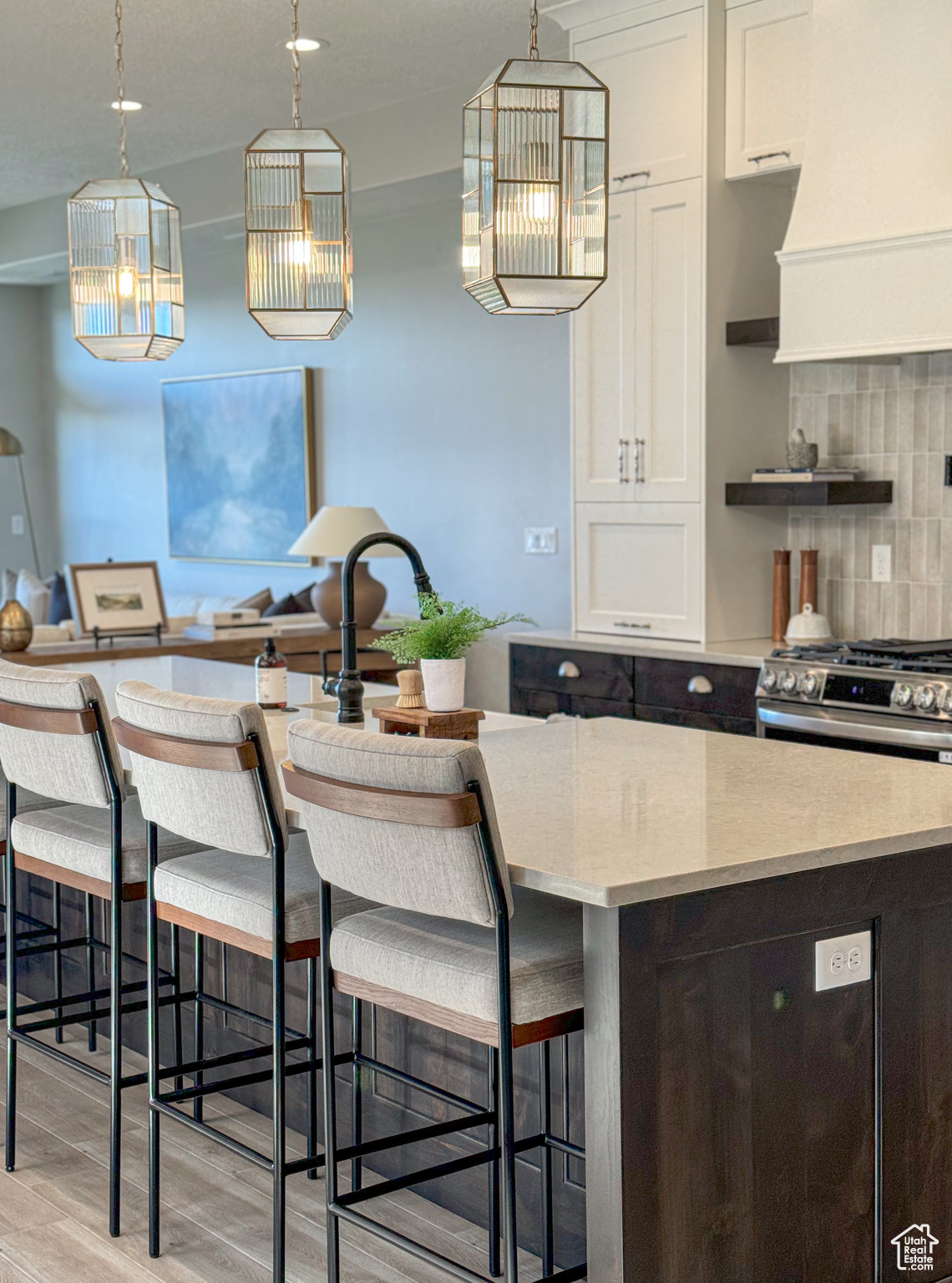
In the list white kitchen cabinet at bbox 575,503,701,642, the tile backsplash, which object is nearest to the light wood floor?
white kitchen cabinet at bbox 575,503,701,642

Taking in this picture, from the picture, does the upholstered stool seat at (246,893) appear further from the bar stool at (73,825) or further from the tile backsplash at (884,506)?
the tile backsplash at (884,506)

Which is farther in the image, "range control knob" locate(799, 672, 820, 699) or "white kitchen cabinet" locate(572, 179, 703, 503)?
"white kitchen cabinet" locate(572, 179, 703, 503)

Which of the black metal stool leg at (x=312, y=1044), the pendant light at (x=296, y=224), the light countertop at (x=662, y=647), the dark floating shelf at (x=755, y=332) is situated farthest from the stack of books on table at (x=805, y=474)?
the black metal stool leg at (x=312, y=1044)

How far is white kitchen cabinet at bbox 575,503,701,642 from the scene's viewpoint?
4.94 meters

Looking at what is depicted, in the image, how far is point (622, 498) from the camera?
202 inches

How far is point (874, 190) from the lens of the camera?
4.16 meters

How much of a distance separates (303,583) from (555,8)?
3915 mm

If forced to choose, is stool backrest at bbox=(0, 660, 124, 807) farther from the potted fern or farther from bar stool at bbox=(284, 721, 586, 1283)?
bar stool at bbox=(284, 721, 586, 1283)

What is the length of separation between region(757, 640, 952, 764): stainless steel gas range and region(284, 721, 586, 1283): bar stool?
6.15ft

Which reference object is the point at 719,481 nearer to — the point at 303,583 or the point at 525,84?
the point at 525,84

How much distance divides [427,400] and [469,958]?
5.54 metres

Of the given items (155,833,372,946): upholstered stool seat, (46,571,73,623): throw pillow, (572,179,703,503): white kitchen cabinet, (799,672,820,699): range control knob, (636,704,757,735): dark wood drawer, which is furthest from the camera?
(46,571,73,623): throw pillow

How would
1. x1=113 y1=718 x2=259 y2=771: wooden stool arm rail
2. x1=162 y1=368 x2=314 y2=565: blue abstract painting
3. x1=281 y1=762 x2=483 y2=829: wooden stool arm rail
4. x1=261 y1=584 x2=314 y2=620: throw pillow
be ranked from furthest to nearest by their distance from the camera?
x1=162 y1=368 x2=314 y2=565: blue abstract painting
x1=261 y1=584 x2=314 y2=620: throw pillow
x1=113 y1=718 x2=259 y2=771: wooden stool arm rail
x1=281 y1=762 x2=483 y2=829: wooden stool arm rail

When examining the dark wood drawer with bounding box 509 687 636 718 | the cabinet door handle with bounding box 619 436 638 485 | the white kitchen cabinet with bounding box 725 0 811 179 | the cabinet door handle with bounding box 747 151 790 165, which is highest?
the white kitchen cabinet with bounding box 725 0 811 179
